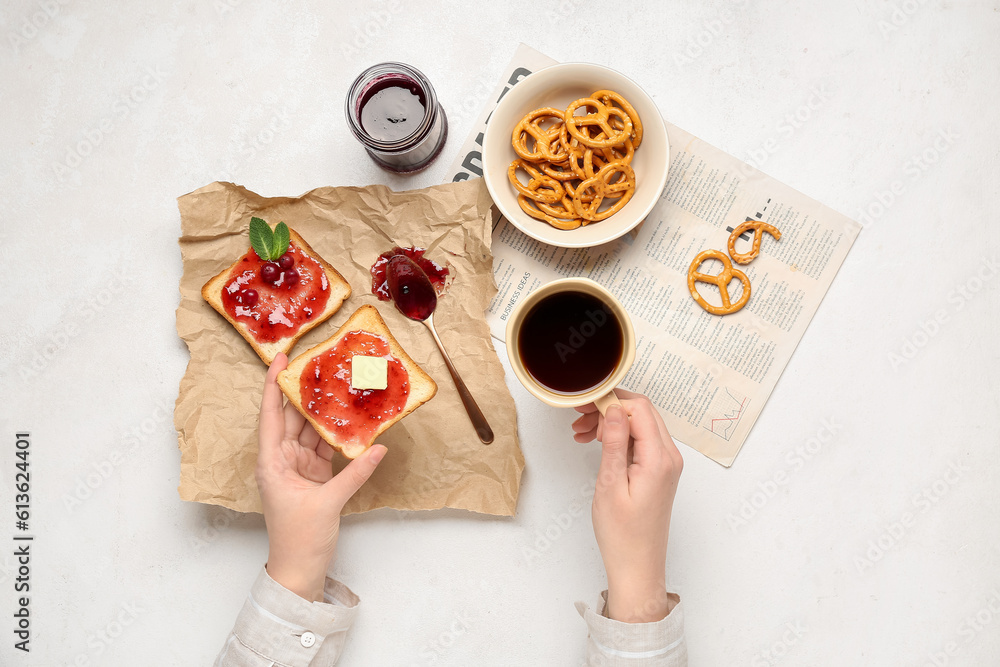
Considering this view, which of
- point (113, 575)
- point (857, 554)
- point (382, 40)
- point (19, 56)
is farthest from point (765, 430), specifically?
point (19, 56)

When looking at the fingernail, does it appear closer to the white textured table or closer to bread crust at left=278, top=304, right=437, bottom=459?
the white textured table

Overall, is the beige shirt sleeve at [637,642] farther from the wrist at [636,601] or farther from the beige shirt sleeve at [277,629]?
the beige shirt sleeve at [277,629]

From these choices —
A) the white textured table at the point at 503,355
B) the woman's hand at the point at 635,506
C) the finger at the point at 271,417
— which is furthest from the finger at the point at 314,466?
the woman's hand at the point at 635,506

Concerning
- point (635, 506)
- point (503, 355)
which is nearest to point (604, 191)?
point (503, 355)

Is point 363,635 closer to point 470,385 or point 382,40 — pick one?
point 470,385

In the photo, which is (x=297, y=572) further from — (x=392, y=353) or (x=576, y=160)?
(x=576, y=160)

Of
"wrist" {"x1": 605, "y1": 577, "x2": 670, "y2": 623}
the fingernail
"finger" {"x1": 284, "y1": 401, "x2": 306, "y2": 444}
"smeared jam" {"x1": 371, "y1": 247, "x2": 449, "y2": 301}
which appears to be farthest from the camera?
"smeared jam" {"x1": 371, "y1": 247, "x2": 449, "y2": 301}

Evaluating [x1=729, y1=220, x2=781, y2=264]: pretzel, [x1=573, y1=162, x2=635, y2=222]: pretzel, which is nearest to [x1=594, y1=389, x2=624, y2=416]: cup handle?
[x1=573, y1=162, x2=635, y2=222]: pretzel
